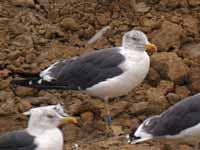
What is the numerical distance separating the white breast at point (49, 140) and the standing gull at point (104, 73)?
5.59ft

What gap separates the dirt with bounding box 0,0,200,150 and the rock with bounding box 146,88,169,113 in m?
0.01

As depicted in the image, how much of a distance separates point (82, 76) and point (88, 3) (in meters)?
2.54

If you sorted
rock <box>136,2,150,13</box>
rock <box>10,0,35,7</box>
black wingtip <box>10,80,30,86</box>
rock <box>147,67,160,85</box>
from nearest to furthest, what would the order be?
black wingtip <box>10,80,30,86</box> < rock <box>147,67,160,85</box> < rock <box>10,0,35,7</box> < rock <box>136,2,150,13</box>

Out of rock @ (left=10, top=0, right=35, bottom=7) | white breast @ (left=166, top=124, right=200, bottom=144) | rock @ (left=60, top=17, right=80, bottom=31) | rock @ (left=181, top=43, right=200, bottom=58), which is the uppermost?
rock @ (left=10, top=0, right=35, bottom=7)

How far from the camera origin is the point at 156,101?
1034 cm

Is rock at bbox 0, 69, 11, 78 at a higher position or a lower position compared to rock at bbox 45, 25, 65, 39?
lower

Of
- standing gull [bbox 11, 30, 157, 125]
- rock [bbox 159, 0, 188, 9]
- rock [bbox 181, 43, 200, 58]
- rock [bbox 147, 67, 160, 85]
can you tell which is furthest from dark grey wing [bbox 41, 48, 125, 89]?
rock [bbox 159, 0, 188, 9]

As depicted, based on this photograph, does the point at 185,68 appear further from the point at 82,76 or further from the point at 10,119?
the point at 10,119

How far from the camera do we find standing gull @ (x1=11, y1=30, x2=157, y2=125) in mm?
9773

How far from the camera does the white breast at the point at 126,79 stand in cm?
974

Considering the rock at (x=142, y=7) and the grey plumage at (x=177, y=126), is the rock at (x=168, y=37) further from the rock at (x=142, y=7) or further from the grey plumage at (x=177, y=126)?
the grey plumage at (x=177, y=126)

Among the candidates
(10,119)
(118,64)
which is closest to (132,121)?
(118,64)

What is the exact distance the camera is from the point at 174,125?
8.60m

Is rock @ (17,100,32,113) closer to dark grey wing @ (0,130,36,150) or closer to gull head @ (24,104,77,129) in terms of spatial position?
gull head @ (24,104,77,129)
